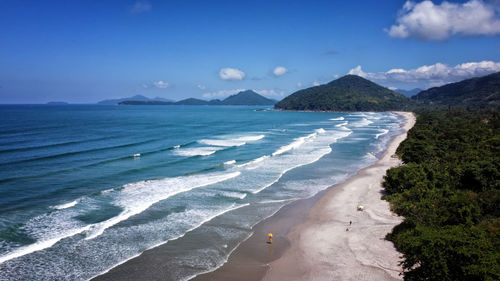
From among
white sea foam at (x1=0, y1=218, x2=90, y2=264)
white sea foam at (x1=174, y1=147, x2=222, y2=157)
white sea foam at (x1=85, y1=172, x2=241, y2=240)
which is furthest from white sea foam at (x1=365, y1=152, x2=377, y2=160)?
white sea foam at (x1=0, y1=218, x2=90, y2=264)

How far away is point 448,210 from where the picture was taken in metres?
19.7

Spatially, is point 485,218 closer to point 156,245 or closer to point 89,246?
point 156,245

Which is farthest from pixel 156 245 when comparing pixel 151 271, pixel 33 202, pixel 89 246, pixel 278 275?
pixel 33 202

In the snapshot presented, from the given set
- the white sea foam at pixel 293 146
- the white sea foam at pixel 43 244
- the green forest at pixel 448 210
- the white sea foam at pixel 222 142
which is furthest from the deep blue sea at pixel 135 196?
the green forest at pixel 448 210

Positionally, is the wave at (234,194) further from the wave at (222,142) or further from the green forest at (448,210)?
the wave at (222,142)

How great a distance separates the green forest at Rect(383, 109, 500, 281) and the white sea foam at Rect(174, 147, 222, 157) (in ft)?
86.9

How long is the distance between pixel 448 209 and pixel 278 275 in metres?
12.5

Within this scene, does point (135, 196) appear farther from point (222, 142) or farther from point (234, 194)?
point (222, 142)

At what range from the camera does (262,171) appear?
117 feet

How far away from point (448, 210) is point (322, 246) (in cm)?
877

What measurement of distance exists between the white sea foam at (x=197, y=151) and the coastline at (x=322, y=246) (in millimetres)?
22105

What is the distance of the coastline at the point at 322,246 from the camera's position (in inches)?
611

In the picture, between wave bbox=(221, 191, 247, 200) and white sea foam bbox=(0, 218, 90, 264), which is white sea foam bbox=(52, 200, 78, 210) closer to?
white sea foam bbox=(0, 218, 90, 264)

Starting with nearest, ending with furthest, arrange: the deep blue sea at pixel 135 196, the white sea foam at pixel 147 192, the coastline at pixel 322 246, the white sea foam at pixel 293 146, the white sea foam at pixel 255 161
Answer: the coastline at pixel 322 246 → the deep blue sea at pixel 135 196 → the white sea foam at pixel 147 192 → the white sea foam at pixel 255 161 → the white sea foam at pixel 293 146
